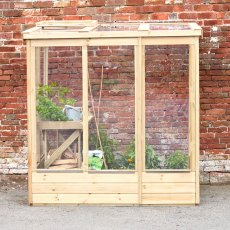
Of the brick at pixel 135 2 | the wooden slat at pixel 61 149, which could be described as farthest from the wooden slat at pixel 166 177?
the brick at pixel 135 2

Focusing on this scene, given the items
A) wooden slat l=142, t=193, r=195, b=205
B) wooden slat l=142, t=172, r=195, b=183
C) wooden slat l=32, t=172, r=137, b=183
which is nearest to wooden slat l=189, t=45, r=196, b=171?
wooden slat l=142, t=172, r=195, b=183

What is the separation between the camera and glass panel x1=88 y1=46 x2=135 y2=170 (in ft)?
25.6

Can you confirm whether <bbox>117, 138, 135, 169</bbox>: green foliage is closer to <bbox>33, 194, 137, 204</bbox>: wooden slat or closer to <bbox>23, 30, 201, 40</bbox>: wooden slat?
<bbox>33, 194, 137, 204</bbox>: wooden slat

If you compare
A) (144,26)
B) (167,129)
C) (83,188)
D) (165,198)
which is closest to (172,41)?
(144,26)

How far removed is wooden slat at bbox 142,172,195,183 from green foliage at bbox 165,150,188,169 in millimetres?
91

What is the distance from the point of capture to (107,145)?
7891mm

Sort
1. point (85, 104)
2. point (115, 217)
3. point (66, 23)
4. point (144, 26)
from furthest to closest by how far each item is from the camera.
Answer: point (66, 23), point (144, 26), point (85, 104), point (115, 217)

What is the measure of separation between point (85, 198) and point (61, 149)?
626mm

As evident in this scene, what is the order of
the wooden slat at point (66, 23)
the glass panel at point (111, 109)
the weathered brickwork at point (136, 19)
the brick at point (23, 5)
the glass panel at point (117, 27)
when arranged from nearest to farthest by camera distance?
the glass panel at point (111, 109) < the glass panel at point (117, 27) < the wooden slat at point (66, 23) < the weathered brickwork at point (136, 19) < the brick at point (23, 5)

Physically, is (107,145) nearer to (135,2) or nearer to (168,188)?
(168,188)

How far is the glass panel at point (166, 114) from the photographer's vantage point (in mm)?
7832

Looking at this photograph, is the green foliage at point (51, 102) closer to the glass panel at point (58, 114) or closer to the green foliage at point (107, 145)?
the glass panel at point (58, 114)

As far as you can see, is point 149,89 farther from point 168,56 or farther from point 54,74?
point 54,74

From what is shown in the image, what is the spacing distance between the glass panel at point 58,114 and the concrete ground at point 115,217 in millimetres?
549
